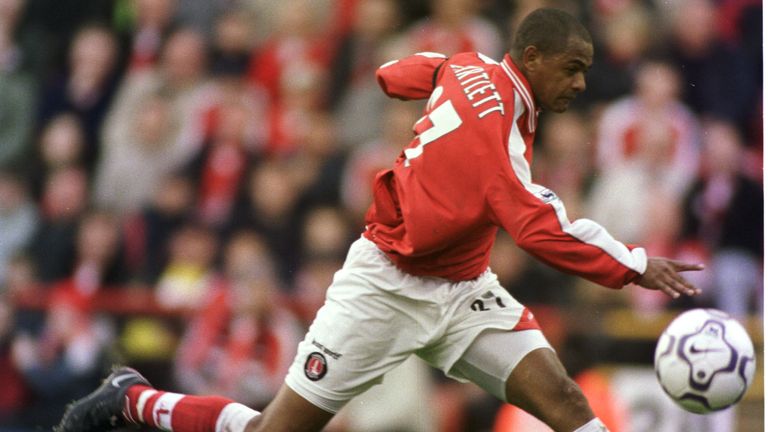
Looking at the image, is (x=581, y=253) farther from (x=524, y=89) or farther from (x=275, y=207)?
(x=275, y=207)

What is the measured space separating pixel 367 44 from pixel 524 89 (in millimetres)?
5150

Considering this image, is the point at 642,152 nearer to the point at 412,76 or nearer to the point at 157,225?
the point at 412,76

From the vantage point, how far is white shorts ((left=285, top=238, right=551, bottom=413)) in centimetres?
520

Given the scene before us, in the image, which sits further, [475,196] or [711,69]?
[711,69]

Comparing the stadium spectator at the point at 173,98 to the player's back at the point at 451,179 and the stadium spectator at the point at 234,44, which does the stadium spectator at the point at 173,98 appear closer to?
the stadium spectator at the point at 234,44

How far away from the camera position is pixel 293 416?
5.20 metres

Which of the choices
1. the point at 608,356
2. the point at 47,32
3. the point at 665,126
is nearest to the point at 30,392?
the point at 47,32

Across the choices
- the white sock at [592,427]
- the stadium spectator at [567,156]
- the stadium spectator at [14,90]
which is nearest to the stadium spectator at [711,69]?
the stadium spectator at [567,156]

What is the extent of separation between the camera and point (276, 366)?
868 cm

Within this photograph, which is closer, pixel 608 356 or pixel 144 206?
pixel 608 356

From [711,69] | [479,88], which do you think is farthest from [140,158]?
[479,88]

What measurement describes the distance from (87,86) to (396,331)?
648cm

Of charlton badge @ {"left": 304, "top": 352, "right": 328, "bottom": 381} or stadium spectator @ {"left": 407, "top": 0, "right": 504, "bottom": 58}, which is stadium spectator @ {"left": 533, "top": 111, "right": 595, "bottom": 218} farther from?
charlton badge @ {"left": 304, "top": 352, "right": 328, "bottom": 381}

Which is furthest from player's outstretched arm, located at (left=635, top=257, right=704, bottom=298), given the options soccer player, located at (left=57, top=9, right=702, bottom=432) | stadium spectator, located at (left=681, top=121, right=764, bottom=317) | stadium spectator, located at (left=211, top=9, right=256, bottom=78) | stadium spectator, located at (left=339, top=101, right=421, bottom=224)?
stadium spectator, located at (left=211, top=9, right=256, bottom=78)
